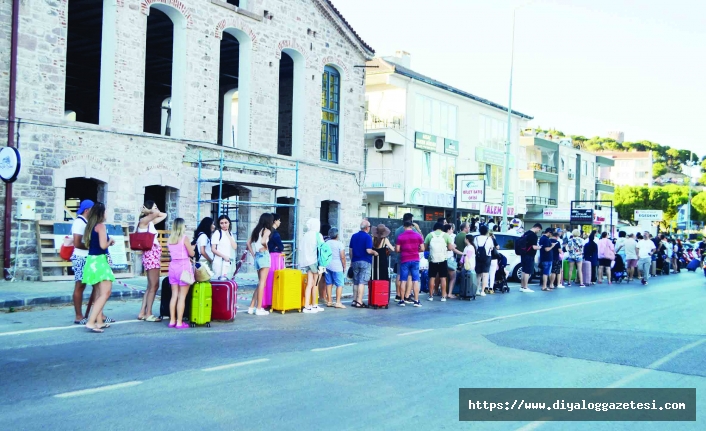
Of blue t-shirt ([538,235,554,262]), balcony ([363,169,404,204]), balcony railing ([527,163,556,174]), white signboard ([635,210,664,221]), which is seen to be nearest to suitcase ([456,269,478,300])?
blue t-shirt ([538,235,554,262])

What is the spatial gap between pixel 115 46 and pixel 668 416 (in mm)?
15688

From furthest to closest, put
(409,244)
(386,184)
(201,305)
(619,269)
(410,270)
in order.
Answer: (386,184)
(619,269)
(410,270)
(409,244)
(201,305)

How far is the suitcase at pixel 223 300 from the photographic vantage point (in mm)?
11250

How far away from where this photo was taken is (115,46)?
17.5 meters

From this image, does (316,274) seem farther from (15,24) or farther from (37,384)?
(15,24)

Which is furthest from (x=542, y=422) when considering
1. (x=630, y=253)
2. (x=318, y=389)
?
(x=630, y=253)

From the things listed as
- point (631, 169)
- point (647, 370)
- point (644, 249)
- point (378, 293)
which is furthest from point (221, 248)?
point (631, 169)

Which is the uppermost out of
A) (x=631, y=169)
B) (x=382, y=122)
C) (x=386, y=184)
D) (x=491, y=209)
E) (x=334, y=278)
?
(x=631, y=169)

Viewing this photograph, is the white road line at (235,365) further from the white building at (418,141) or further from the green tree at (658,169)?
the green tree at (658,169)

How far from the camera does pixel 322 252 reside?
1351 centimetres

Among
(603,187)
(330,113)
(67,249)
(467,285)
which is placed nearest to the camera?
(67,249)

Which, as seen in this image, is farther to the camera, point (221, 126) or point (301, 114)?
point (221, 126)

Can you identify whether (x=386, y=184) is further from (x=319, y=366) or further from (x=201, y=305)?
(x=319, y=366)

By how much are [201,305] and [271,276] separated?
8.18ft
